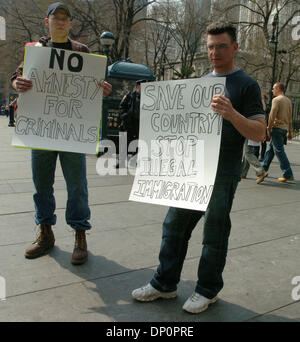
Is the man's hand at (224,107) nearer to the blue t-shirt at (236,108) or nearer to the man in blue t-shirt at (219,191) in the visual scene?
the man in blue t-shirt at (219,191)

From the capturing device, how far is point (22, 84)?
3.08 meters

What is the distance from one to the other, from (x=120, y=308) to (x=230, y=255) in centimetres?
139

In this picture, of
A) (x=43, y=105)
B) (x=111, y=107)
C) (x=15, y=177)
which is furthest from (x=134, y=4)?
(x=43, y=105)

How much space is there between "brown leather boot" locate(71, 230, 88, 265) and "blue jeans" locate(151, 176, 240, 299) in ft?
2.68

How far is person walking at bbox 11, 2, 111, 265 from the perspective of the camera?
3223 millimetres

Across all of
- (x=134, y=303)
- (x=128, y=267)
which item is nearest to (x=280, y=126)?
(x=128, y=267)

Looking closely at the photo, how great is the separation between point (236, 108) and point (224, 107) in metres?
0.17

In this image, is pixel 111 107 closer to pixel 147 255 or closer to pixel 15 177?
pixel 15 177

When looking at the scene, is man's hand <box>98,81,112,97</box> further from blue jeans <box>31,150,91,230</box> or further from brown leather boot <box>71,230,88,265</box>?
brown leather boot <box>71,230,88,265</box>

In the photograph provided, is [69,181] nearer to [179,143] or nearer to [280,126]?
[179,143]

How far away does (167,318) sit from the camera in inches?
99.0

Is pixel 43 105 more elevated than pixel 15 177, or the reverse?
pixel 43 105

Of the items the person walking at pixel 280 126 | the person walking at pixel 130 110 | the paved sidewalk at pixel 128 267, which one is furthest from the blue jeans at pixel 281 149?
the person walking at pixel 130 110

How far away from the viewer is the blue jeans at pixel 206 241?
2502mm
